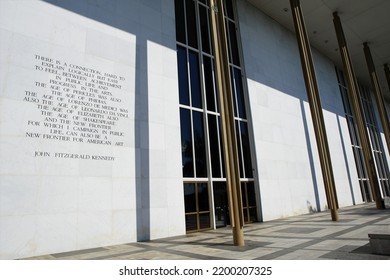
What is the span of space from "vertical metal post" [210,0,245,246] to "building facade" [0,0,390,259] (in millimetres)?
502

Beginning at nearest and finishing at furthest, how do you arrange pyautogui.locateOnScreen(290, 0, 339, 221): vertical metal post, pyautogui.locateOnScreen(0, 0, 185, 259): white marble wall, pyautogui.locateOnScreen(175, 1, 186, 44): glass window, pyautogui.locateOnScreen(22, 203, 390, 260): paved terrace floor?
pyautogui.locateOnScreen(22, 203, 390, 260): paved terrace floor, pyautogui.locateOnScreen(0, 0, 185, 259): white marble wall, pyautogui.locateOnScreen(290, 0, 339, 221): vertical metal post, pyautogui.locateOnScreen(175, 1, 186, 44): glass window

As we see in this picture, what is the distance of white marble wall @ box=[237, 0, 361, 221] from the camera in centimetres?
1786

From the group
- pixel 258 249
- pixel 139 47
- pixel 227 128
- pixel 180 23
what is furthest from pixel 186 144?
pixel 180 23

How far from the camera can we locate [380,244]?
657 centimetres

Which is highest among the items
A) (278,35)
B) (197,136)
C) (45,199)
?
(278,35)

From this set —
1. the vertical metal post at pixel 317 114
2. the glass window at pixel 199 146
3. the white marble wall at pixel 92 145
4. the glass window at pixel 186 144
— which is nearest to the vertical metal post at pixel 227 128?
the white marble wall at pixel 92 145

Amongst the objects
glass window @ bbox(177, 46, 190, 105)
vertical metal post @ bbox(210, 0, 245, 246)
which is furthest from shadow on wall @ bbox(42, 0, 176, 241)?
vertical metal post @ bbox(210, 0, 245, 246)

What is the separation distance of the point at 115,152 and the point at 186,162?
3.83m

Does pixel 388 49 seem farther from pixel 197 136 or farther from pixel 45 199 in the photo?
pixel 45 199

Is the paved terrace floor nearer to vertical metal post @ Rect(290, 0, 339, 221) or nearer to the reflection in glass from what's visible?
the reflection in glass

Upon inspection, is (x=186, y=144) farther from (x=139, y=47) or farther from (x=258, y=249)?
(x=258, y=249)

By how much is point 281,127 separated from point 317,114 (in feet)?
14.5

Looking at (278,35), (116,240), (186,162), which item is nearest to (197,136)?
(186,162)

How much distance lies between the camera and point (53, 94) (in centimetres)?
994
